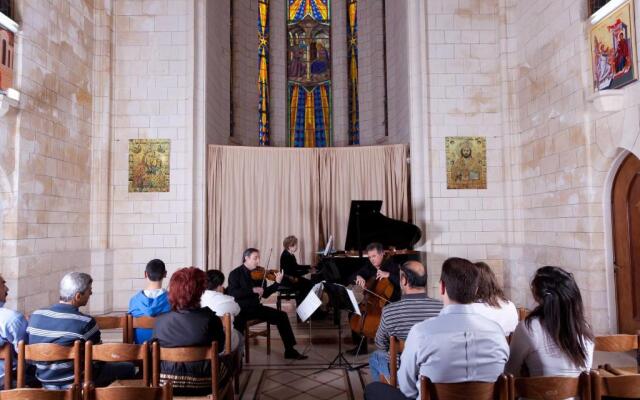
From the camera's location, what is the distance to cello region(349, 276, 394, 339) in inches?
156

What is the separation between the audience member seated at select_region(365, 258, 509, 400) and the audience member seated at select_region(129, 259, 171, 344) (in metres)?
2.15

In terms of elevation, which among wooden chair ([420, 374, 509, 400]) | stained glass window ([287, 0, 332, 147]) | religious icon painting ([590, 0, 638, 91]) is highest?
stained glass window ([287, 0, 332, 147])

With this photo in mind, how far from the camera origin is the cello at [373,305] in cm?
396

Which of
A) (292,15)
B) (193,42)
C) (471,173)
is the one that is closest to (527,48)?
(471,173)

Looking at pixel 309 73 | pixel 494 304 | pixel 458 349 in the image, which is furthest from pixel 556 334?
pixel 309 73

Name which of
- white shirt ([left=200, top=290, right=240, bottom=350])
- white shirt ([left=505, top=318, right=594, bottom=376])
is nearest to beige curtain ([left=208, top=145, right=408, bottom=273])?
white shirt ([left=200, top=290, right=240, bottom=350])

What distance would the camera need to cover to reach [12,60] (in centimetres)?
533

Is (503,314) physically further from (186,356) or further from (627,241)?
(627,241)

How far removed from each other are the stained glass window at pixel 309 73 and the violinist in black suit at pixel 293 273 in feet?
18.6

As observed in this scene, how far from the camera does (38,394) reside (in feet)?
6.11

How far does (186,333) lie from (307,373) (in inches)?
77.9

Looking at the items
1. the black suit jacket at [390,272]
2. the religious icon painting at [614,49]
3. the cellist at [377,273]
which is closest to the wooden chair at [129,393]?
the cellist at [377,273]

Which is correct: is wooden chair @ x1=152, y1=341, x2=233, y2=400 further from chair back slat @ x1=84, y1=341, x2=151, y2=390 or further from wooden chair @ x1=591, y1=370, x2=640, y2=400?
wooden chair @ x1=591, y1=370, x2=640, y2=400

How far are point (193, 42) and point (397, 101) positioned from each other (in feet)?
13.6
